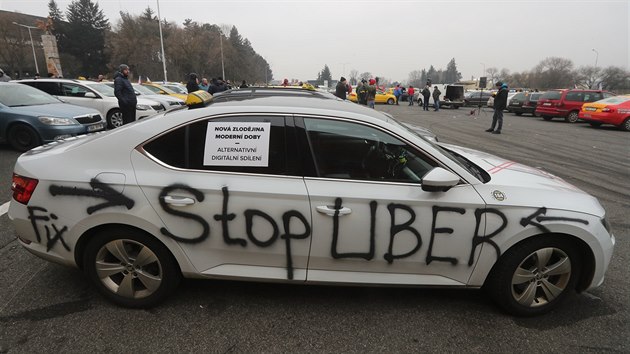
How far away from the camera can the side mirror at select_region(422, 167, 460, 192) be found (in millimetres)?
2332

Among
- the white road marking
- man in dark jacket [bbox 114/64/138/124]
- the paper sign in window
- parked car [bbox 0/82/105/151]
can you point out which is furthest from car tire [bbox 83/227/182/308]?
man in dark jacket [bbox 114/64/138/124]

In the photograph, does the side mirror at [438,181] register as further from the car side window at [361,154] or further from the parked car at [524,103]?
the parked car at [524,103]

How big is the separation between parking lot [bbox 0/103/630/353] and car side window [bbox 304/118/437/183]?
3.48 ft

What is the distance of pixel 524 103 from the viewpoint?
21859 millimetres

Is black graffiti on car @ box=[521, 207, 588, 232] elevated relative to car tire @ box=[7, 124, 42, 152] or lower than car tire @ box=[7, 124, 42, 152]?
elevated

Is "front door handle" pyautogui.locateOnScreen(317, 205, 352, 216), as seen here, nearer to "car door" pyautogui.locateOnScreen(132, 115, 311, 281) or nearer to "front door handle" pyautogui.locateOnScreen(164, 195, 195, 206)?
"car door" pyautogui.locateOnScreen(132, 115, 311, 281)

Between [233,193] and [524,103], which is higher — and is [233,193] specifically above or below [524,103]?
above

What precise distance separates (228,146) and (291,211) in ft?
2.10

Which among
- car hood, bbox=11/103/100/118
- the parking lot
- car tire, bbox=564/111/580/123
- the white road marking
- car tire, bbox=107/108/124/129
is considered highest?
car hood, bbox=11/103/100/118

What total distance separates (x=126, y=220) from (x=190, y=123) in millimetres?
803

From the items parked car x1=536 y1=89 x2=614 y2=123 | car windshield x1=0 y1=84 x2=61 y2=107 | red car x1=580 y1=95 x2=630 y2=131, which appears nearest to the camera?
car windshield x1=0 y1=84 x2=61 y2=107

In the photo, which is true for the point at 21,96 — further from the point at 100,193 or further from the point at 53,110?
the point at 100,193

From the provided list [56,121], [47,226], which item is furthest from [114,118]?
[47,226]

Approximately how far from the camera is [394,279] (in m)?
2.57
